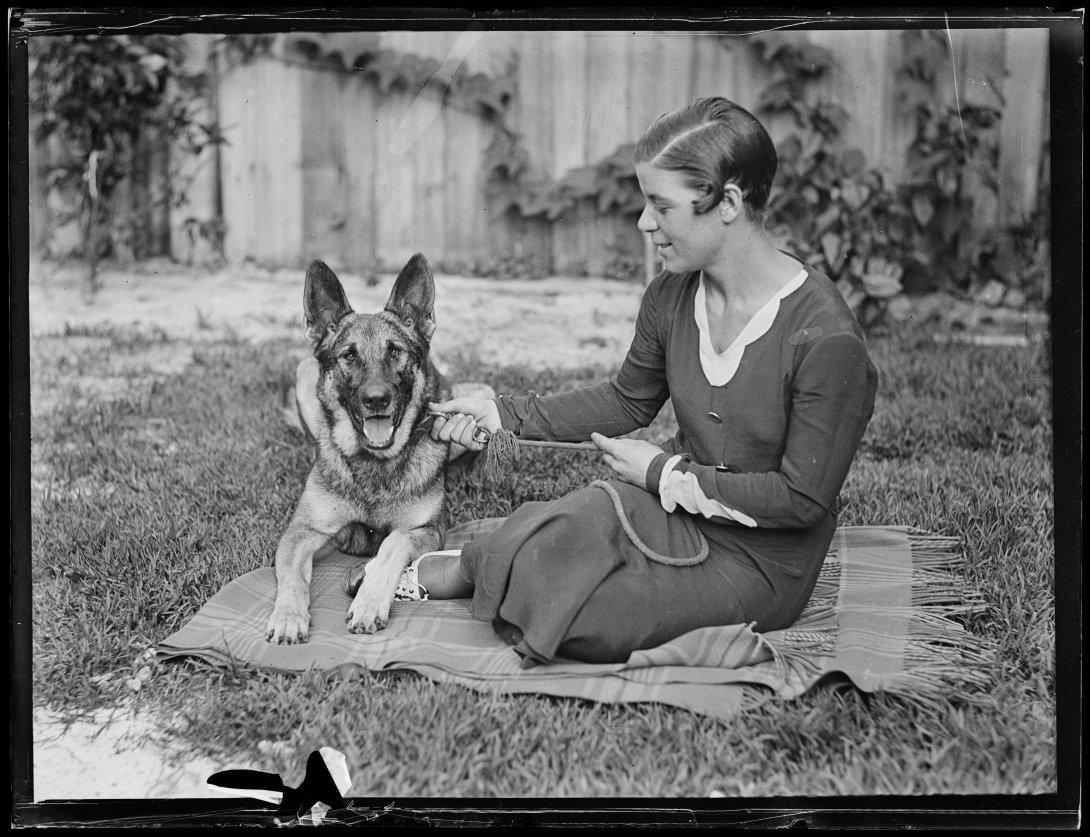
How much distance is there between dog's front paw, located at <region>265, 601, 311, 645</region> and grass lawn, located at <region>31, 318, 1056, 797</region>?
0.21 meters

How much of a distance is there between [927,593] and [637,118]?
2.51m

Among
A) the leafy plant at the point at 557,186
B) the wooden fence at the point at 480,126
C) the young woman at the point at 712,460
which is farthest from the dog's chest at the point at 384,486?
the leafy plant at the point at 557,186

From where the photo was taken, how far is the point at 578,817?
305 cm

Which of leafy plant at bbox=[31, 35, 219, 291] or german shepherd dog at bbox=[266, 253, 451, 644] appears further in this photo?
leafy plant at bbox=[31, 35, 219, 291]

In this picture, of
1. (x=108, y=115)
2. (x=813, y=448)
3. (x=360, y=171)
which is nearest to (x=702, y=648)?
(x=813, y=448)

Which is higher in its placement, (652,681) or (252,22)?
(252,22)

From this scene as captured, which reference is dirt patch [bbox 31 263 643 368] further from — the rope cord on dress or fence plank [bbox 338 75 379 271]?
the rope cord on dress

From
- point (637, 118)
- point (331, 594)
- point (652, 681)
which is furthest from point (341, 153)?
point (652, 681)

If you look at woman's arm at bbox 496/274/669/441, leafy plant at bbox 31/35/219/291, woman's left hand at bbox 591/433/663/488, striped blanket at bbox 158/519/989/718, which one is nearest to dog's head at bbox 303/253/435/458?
woman's arm at bbox 496/274/669/441

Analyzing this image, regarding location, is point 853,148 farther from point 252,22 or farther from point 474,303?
point 252,22

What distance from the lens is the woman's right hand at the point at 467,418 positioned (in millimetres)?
3898

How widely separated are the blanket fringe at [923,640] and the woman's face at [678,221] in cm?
136

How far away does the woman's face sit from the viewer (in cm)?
334

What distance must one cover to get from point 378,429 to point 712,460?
4.70 ft
